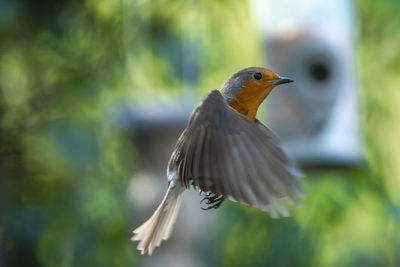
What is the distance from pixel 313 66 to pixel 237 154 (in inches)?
184

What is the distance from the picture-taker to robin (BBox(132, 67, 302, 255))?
2.26m

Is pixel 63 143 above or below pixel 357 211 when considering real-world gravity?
above

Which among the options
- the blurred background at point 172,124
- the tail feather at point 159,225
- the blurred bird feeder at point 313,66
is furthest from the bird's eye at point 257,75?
the blurred bird feeder at point 313,66

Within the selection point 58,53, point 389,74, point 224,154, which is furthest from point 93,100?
point 224,154

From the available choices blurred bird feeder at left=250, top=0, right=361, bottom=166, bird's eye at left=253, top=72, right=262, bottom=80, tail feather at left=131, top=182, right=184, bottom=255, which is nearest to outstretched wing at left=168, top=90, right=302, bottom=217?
bird's eye at left=253, top=72, right=262, bottom=80

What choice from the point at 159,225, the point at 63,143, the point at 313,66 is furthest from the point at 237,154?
the point at 313,66

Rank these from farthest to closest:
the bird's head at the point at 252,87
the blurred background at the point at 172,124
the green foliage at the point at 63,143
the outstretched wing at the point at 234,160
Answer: the blurred background at the point at 172,124 < the green foliage at the point at 63,143 < the bird's head at the point at 252,87 < the outstretched wing at the point at 234,160

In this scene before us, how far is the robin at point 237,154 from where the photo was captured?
7.41 ft

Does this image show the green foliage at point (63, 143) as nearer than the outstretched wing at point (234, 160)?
No

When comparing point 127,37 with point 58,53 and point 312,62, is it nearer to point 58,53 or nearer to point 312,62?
point 58,53

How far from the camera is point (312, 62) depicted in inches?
271

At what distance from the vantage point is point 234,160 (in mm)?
2367

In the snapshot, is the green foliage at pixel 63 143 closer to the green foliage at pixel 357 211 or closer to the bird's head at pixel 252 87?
the green foliage at pixel 357 211

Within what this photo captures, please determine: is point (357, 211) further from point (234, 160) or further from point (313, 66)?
point (234, 160)
